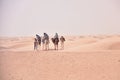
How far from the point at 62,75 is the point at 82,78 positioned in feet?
1.79

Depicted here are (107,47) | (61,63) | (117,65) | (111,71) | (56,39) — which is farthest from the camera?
(107,47)

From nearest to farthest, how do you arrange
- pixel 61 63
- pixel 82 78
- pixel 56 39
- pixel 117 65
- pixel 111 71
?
pixel 82 78
pixel 111 71
pixel 117 65
pixel 61 63
pixel 56 39

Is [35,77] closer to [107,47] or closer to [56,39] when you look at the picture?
[56,39]

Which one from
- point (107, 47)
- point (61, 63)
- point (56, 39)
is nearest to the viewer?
point (61, 63)

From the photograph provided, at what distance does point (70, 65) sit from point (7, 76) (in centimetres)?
195

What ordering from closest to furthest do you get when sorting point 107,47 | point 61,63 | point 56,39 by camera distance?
point 61,63 → point 56,39 → point 107,47

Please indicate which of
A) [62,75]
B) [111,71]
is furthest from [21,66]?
[111,71]

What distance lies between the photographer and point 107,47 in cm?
1622

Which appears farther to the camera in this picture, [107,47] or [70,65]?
[107,47]

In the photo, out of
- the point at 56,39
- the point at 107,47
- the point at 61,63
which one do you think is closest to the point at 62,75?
the point at 61,63

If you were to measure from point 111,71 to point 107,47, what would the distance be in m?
8.39

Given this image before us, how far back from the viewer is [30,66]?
895cm

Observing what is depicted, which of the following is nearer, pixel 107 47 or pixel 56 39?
pixel 56 39

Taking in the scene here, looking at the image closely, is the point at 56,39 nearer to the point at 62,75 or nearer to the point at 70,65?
the point at 70,65
